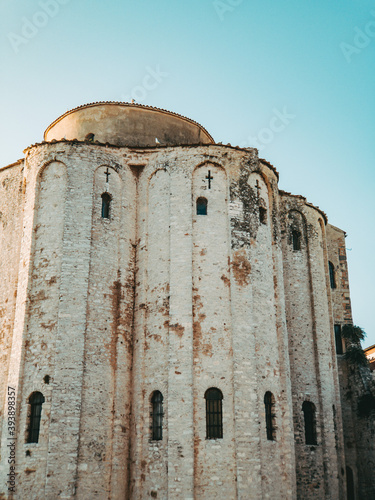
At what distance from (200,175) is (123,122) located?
4990 mm

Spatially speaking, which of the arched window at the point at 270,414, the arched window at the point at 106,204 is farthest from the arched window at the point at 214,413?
the arched window at the point at 106,204

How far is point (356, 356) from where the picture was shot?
2770cm

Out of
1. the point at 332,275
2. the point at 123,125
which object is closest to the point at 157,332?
the point at 123,125

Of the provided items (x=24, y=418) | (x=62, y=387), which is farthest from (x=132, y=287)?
(x=24, y=418)

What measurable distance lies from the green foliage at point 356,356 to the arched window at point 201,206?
1097cm

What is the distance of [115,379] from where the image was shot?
20812mm

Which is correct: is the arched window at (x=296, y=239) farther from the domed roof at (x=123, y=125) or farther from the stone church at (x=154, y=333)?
the domed roof at (x=123, y=125)

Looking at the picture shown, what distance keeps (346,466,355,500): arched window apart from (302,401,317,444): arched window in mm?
3712

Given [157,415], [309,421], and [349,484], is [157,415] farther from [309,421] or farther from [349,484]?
[349,484]

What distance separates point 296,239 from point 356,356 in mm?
6293

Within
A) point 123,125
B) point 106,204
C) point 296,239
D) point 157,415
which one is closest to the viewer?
point 157,415

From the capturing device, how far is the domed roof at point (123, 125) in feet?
83.2

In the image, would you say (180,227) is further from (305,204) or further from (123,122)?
(305,204)

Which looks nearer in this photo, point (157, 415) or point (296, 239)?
point (157, 415)
